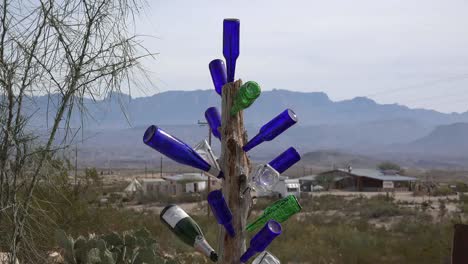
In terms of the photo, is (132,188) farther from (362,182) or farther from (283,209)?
(283,209)

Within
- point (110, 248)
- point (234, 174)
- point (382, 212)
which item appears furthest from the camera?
point (382, 212)

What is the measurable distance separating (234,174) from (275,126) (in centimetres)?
29

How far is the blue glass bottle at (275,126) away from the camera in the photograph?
2721 mm

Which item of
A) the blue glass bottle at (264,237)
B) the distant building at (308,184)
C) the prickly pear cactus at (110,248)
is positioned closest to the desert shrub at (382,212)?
the prickly pear cactus at (110,248)

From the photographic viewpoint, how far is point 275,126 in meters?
2.73

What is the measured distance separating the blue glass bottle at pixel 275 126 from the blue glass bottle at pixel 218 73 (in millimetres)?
311

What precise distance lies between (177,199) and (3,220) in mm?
31922

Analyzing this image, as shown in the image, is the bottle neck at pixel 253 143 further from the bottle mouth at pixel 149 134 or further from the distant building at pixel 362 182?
the distant building at pixel 362 182

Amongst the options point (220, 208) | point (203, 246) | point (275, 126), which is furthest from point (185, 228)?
point (275, 126)

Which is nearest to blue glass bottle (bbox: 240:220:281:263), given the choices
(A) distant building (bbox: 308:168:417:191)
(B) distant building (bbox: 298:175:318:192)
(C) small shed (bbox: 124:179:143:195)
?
(C) small shed (bbox: 124:179:143:195)

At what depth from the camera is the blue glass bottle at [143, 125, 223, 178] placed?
2525 millimetres

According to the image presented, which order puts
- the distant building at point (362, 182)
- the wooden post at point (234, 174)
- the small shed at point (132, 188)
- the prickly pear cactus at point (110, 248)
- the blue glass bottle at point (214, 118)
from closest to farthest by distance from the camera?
the wooden post at point (234, 174) → the blue glass bottle at point (214, 118) → the prickly pear cactus at point (110, 248) → the small shed at point (132, 188) → the distant building at point (362, 182)

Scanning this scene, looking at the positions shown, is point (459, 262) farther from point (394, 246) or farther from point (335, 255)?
point (394, 246)

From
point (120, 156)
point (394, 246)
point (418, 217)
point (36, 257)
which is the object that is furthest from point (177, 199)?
point (120, 156)
